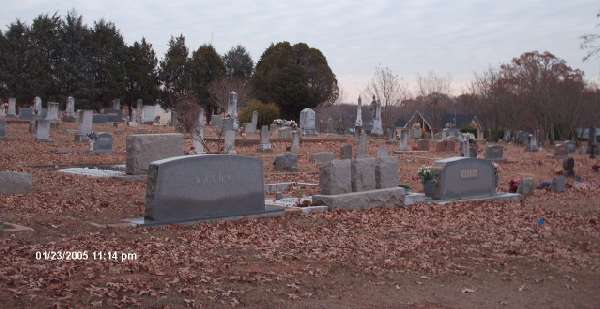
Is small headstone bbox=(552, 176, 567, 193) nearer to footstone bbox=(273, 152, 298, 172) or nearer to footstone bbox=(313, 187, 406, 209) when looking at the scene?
footstone bbox=(313, 187, 406, 209)

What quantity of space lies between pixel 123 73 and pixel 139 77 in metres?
1.39

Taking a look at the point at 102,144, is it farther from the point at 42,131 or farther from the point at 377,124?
the point at 377,124

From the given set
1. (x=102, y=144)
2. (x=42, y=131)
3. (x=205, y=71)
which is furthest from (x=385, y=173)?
(x=205, y=71)

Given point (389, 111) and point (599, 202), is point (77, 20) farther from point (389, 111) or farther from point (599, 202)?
point (599, 202)

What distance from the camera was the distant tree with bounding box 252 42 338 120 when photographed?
56250mm

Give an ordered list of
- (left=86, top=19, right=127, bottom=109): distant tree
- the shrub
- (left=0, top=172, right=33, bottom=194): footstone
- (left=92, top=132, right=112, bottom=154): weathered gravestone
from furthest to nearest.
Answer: (left=86, top=19, right=127, bottom=109): distant tree < the shrub < (left=92, top=132, right=112, bottom=154): weathered gravestone < (left=0, top=172, right=33, bottom=194): footstone

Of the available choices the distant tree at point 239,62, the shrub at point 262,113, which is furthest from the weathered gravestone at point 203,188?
the distant tree at point 239,62

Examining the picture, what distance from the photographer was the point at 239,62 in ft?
231

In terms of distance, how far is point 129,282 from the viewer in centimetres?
667

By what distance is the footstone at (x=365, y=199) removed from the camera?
12.6 m

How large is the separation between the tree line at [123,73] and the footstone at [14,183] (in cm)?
3992

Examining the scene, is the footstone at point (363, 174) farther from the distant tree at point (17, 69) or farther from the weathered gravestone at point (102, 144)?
the distant tree at point (17, 69)

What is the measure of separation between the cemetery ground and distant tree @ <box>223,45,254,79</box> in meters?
56.0

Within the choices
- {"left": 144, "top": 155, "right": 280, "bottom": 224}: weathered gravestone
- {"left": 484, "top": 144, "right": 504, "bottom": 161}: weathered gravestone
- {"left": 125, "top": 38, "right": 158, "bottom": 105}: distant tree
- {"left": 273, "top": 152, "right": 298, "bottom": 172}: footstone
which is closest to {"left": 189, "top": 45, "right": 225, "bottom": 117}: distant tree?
{"left": 125, "top": 38, "right": 158, "bottom": 105}: distant tree
